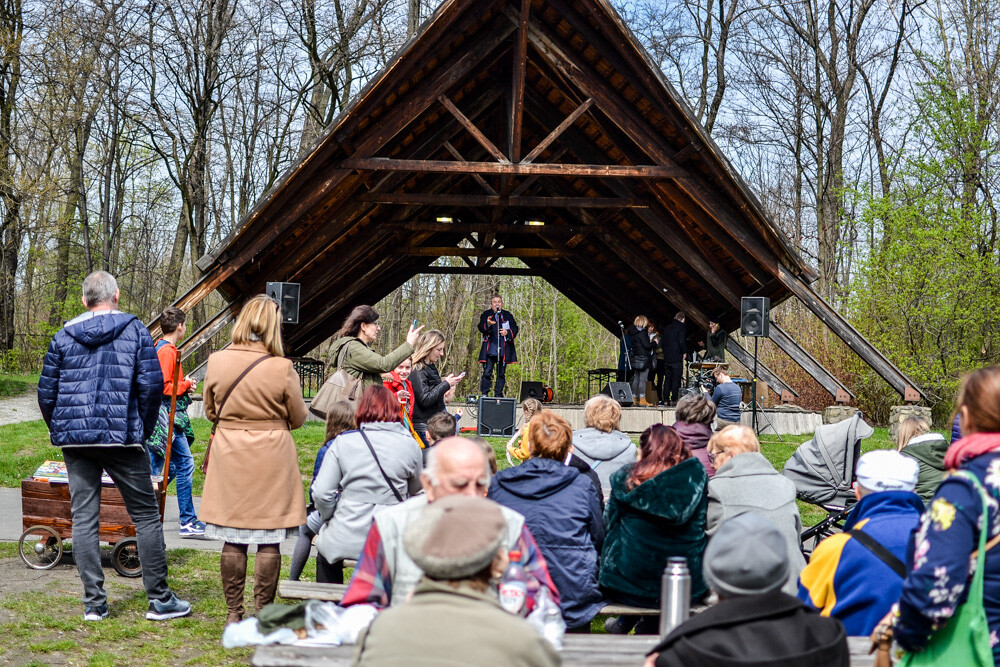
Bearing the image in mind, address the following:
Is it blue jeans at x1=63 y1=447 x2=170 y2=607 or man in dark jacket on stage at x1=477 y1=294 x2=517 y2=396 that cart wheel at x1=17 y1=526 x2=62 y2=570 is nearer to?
blue jeans at x1=63 y1=447 x2=170 y2=607

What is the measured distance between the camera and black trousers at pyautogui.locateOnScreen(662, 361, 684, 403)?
16.6m

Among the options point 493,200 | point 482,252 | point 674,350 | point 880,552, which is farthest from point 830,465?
point 482,252

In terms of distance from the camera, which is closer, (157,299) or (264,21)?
(264,21)

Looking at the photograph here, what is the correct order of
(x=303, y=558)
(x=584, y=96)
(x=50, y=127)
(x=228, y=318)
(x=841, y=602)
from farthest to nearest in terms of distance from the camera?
(x=50, y=127), (x=228, y=318), (x=584, y=96), (x=303, y=558), (x=841, y=602)

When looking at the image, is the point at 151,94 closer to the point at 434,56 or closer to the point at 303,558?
the point at 434,56

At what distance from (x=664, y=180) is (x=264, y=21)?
14740 mm

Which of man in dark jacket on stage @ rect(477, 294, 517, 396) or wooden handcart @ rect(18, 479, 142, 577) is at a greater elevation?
man in dark jacket on stage @ rect(477, 294, 517, 396)

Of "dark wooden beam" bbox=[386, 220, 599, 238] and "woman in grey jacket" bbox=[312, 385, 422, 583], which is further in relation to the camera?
"dark wooden beam" bbox=[386, 220, 599, 238]

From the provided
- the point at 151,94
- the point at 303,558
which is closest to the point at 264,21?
the point at 151,94

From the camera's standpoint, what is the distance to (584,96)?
12.7 m

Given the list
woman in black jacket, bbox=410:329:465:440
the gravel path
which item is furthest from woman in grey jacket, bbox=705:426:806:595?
the gravel path

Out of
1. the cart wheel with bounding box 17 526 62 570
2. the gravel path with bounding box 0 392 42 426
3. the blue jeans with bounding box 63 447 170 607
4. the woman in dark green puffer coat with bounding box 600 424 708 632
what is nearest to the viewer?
the woman in dark green puffer coat with bounding box 600 424 708 632

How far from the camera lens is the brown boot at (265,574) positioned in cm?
479

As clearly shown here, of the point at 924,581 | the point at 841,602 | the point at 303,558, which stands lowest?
the point at 303,558
